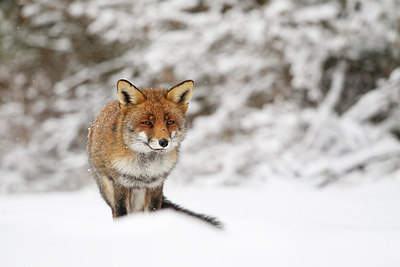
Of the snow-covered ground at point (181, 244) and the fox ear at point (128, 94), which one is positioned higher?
the fox ear at point (128, 94)

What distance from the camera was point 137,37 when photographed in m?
10.9

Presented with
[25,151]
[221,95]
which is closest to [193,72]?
[221,95]

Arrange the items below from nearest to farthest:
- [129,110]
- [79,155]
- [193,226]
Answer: [193,226], [129,110], [79,155]

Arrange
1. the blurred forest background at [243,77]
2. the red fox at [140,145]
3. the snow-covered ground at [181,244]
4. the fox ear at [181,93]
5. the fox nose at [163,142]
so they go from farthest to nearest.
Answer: the blurred forest background at [243,77]
the fox ear at [181,93]
the red fox at [140,145]
the fox nose at [163,142]
the snow-covered ground at [181,244]

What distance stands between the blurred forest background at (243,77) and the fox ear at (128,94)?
5.48 m

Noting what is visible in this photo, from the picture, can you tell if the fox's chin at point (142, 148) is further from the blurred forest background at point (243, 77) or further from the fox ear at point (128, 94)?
the blurred forest background at point (243, 77)

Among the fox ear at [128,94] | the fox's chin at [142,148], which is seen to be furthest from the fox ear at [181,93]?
the fox's chin at [142,148]

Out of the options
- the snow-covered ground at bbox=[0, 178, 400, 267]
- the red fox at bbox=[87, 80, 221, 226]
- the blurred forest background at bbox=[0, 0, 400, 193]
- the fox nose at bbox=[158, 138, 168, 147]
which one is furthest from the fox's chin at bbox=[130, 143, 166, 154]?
the blurred forest background at bbox=[0, 0, 400, 193]

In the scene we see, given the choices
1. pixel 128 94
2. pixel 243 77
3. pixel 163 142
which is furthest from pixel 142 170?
pixel 243 77

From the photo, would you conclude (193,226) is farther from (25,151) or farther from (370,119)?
(25,151)

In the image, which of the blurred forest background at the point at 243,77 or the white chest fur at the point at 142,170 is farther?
the blurred forest background at the point at 243,77

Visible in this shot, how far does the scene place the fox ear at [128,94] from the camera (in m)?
3.08

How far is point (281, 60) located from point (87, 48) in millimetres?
6291

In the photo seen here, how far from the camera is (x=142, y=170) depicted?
315 cm
